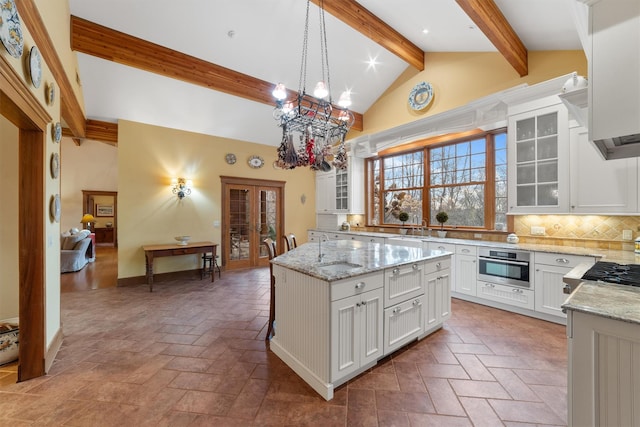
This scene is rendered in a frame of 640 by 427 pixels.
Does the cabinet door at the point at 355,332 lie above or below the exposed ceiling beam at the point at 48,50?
below

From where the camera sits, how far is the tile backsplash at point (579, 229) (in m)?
3.00

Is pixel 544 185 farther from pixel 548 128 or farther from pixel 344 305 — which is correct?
pixel 344 305

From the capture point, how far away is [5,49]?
144 centimetres

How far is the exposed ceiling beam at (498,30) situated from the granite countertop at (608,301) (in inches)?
105

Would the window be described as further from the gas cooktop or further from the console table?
the console table

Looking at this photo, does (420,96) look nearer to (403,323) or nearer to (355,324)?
(403,323)

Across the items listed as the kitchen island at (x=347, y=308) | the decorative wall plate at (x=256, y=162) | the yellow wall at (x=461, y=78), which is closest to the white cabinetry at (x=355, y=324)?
the kitchen island at (x=347, y=308)

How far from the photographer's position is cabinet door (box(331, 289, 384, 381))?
187 centimetres

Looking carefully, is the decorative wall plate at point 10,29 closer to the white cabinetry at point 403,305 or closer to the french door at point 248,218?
the white cabinetry at point 403,305

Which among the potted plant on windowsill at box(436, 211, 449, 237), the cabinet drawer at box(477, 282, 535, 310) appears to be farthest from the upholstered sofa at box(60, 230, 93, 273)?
the cabinet drawer at box(477, 282, 535, 310)

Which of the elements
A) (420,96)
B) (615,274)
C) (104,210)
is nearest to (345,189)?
(420,96)

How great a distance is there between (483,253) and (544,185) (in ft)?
3.59

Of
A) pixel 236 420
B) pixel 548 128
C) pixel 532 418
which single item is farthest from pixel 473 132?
pixel 236 420

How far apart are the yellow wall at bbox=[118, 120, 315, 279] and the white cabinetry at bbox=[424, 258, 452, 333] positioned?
4539mm
